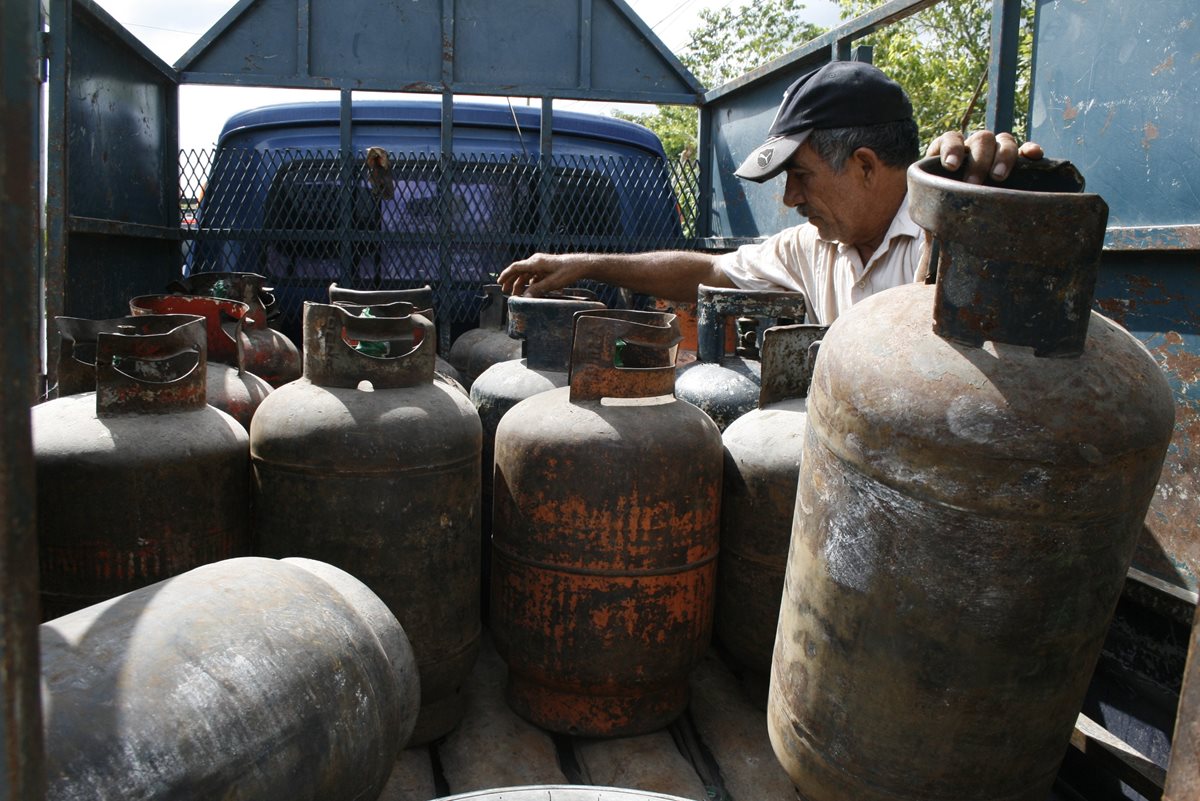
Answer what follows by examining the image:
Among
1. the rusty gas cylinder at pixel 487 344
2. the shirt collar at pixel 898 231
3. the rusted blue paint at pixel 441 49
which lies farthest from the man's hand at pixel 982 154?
the rusted blue paint at pixel 441 49

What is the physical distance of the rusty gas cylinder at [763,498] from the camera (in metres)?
2.61

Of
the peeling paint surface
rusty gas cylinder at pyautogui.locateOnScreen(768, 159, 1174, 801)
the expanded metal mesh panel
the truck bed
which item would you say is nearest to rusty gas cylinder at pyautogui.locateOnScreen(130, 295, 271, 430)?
the truck bed

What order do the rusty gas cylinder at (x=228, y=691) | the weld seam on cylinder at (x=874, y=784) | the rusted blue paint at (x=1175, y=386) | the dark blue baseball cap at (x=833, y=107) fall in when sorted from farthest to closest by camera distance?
the dark blue baseball cap at (x=833, y=107) → the rusted blue paint at (x=1175, y=386) → the weld seam on cylinder at (x=874, y=784) → the rusty gas cylinder at (x=228, y=691)

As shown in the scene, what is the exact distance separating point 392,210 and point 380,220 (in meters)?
0.09

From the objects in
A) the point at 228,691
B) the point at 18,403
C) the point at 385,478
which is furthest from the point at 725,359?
the point at 18,403

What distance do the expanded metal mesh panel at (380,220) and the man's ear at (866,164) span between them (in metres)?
2.34

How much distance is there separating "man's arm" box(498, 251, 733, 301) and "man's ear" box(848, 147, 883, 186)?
0.98m

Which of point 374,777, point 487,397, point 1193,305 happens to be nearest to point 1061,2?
point 1193,305

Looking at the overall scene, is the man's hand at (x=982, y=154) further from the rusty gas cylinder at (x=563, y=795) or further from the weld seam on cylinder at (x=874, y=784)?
the rusty gas cylinder at (x=563, y=795)

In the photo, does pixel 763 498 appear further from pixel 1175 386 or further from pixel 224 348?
pixel 224 348

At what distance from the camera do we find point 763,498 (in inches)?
103

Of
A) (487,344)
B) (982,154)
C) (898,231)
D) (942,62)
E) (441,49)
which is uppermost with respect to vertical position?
(942,62)

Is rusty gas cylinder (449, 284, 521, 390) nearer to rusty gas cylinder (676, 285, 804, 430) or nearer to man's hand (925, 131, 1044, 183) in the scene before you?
rusty gas cylinder (676, 285, 804, 430)

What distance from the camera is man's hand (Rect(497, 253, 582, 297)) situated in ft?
11.4
